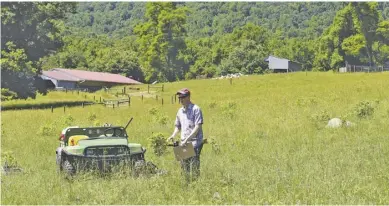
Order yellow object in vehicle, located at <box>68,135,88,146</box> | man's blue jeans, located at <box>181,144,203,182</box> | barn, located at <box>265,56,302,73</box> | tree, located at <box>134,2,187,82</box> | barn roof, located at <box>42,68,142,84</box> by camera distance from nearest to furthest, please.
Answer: man's blue jeans, located at <box>181,144,203,182</box>, yellow object in vehicle, located at <box>68,135,88,146</box>, barn roof, located at <box>42,68,142,84</box>, tree, located at <box>134,2,187,82</box>, barn, located at <box>265,56,302,73</box>

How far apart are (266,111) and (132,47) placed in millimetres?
92080

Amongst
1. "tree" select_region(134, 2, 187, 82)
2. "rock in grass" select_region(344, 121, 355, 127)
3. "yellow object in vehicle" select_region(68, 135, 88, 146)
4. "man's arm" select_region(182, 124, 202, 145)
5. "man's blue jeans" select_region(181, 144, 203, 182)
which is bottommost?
"rock in grass" select_region(344, 121, 355, 127)

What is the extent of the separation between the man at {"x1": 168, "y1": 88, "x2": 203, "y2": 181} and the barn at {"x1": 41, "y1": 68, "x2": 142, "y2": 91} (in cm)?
6994

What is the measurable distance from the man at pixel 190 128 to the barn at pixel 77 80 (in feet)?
229

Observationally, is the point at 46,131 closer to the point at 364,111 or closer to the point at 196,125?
the point at 364,111

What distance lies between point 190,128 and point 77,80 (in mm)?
71773

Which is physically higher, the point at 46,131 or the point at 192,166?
the point at 192,166

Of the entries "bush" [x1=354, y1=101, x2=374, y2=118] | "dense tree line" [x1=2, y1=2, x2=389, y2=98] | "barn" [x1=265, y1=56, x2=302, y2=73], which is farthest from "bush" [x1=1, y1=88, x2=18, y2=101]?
"barn" [x1=265, y1=56, x2=302, y2=73]

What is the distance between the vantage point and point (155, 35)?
87188mm

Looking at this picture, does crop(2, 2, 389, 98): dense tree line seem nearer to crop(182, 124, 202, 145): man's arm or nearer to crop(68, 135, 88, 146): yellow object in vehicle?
crop(68, 135, 88, 146): yellow object in vehicle

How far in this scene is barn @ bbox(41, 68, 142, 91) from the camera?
77312mm

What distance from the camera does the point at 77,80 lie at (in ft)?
258

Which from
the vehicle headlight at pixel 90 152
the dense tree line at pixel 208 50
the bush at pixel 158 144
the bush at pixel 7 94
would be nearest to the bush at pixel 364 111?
the bush at pixel 158 144

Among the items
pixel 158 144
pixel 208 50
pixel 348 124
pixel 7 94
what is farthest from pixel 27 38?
pixel 208 50
